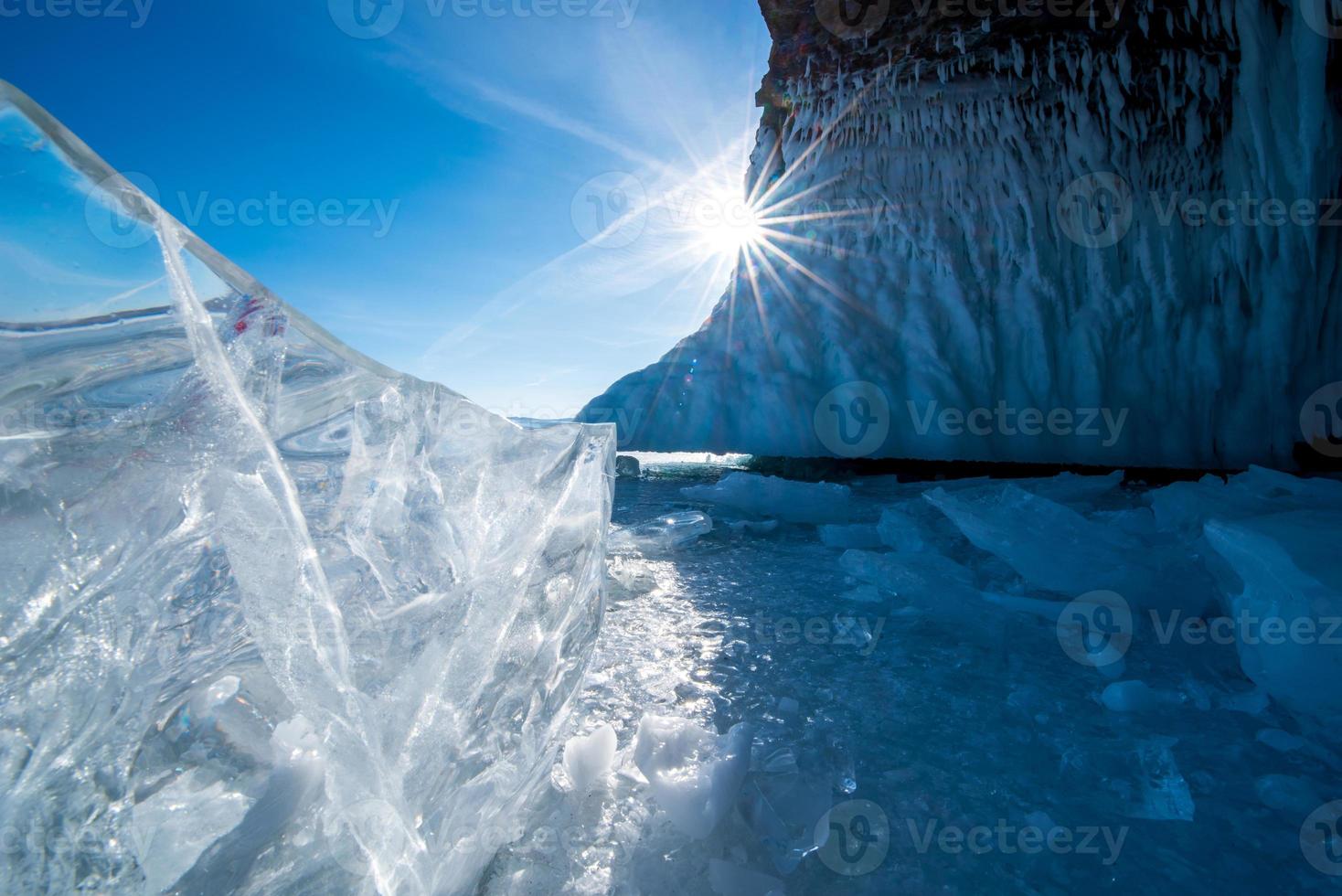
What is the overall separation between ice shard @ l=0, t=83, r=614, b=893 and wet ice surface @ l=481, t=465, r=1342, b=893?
25 centimetres

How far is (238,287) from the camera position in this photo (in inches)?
33.6

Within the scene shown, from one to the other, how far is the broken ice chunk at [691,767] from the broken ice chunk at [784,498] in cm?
334

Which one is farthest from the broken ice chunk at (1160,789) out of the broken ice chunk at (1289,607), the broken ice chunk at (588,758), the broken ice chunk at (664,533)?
the broken ice chunk at (664,533)

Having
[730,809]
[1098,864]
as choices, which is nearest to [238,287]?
[730,809]

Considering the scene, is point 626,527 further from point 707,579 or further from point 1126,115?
point 1126,115

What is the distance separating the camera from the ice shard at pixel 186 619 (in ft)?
2.19

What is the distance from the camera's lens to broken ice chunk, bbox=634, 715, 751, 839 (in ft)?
3.05

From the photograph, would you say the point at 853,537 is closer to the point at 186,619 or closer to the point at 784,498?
the point at 784,498

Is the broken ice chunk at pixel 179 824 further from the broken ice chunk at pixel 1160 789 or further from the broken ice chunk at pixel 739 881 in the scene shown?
the broken ice chunk at pixel 1160 789

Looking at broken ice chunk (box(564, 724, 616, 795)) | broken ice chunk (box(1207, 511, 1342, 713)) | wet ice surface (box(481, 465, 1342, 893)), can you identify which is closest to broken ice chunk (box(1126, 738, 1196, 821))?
wet ice surface (box(481, 465, 1342, 893))

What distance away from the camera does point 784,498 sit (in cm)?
455

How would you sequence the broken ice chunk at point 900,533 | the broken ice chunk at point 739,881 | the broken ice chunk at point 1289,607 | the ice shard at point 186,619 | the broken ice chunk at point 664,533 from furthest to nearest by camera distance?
the broken ice chunk at point 664,533 < the broken ice chunk at point 900,533 < the broken ice chunk at point 1289,607 < the broken ice chunk at point 739,881 < the ice shard at point 186,619

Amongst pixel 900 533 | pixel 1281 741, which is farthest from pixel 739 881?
pixel 900 533

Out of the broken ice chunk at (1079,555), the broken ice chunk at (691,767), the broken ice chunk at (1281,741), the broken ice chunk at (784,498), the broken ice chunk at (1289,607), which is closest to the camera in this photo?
the broken ice chunk at (691,767)
